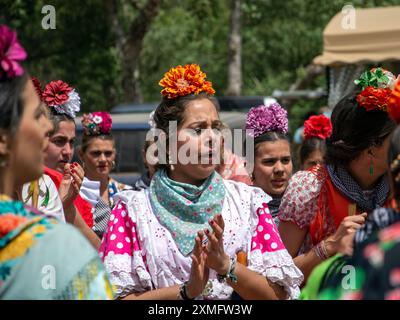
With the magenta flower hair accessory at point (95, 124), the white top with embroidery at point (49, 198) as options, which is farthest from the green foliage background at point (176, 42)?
the white top with embroidery at point (49, 198)

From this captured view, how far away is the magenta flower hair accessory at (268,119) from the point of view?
5441 millimetres

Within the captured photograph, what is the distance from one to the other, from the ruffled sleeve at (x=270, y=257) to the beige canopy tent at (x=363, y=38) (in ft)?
24.7

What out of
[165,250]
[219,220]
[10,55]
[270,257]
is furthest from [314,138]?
[10,55]

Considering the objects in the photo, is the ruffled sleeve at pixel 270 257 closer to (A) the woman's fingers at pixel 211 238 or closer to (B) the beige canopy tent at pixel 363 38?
(A) the woman's fingers at pixel 211 238

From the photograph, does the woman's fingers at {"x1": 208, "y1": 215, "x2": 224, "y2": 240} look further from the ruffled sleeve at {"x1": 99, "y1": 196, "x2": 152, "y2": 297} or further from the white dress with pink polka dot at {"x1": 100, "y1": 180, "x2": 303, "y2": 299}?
the ruffled sleeve at {"x1": 99, "y1": 196, "x2": 152, "y2": 297}

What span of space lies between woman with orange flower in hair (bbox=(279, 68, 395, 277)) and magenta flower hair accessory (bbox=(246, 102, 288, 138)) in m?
1.27

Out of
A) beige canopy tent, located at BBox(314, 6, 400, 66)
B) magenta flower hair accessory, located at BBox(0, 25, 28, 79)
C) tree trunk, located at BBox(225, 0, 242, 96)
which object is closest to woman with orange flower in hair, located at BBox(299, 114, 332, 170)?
magenta flower hair accessory, located at BBox(0, 25, 28, 79)

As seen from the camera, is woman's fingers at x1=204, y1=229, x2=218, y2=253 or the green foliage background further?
the green foliage background

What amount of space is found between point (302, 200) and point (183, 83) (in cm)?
78

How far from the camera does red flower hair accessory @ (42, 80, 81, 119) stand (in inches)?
210

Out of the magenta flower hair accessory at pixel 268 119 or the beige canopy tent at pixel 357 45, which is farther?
the beige canopy tent at pixel 357 45

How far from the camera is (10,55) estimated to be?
251 centimetres

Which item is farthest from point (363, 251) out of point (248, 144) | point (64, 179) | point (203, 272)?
point (248, 144)
